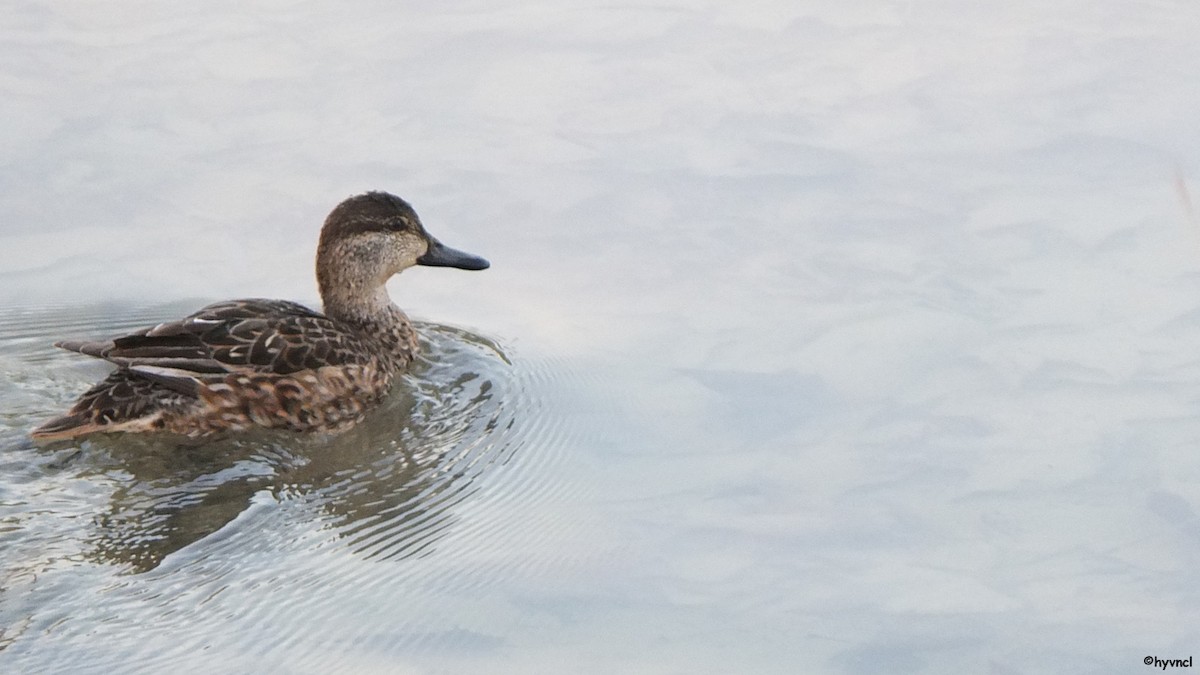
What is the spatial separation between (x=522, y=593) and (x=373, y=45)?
5.34 m

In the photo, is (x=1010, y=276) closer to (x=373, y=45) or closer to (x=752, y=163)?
(x=752, y=163)

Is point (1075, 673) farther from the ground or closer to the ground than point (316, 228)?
closer to the ground

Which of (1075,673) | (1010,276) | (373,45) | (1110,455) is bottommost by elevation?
(1075,673)

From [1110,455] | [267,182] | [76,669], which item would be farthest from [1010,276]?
[76,669]

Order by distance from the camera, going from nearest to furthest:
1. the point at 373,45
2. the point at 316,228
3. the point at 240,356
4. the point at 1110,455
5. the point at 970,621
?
the point at 970,621, the point at 1110,455, the point at 240,356, the point at 316,228, the point at 373,45

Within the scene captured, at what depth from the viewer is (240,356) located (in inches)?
280

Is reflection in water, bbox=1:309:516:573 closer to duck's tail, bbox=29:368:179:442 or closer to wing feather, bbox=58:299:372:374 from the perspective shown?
duck's tail, bbox=29:368:179:442

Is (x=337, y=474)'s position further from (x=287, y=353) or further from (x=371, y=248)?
(x=371, y=248)

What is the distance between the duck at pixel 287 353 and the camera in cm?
684

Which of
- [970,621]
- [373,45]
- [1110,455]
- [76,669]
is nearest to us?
[76,669]

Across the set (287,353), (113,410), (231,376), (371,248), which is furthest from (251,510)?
(371,248)

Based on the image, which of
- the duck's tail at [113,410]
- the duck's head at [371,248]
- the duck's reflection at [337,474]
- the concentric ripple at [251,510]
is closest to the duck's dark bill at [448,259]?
the duck's head at [371,248]

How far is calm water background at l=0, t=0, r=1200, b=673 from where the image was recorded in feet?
17.0

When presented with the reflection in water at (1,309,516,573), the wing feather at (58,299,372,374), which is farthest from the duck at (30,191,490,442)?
the reflection in water at (1,309,516,573)
